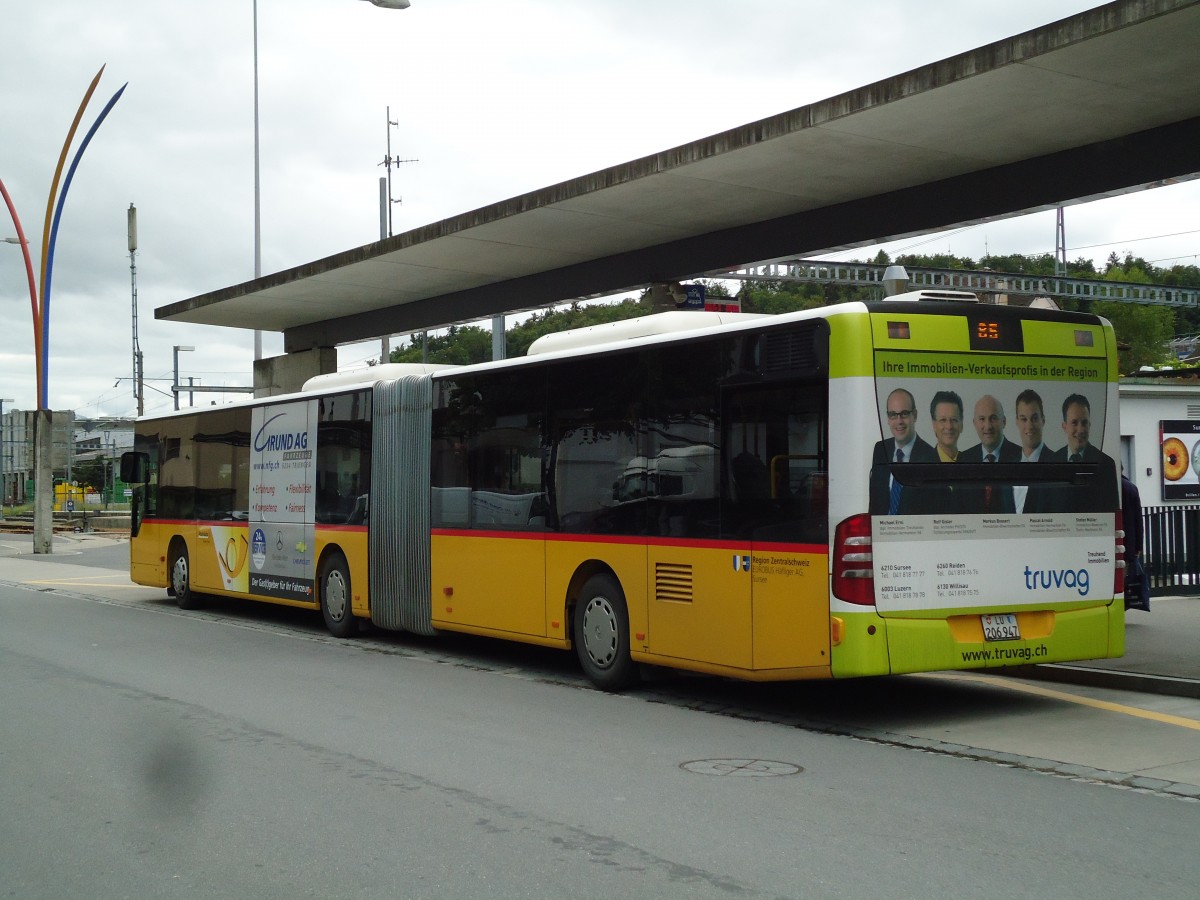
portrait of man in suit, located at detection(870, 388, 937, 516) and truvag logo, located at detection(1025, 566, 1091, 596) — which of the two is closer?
portrait of man in suit, located at detection(870, 388, 937, 516)

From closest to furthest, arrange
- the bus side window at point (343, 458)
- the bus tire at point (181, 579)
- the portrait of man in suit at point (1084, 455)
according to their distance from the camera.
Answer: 1. the portrait of man in suit at point (1084, 455)
2. the bus side window at point (343, 458)
3. the bus tire at point (181, 579)

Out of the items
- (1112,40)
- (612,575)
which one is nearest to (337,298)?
(612,575)

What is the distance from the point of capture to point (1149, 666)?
11.4 m

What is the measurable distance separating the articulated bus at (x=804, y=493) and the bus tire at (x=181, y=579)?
8181 millimetres

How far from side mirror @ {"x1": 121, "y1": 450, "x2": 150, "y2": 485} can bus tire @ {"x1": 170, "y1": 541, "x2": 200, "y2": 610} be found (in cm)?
138

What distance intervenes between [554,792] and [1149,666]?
21.0 feet

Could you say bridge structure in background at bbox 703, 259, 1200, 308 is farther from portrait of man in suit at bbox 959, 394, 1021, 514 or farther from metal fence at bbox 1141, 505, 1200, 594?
portrait of man in suit at bbox 959, 394, 1021, 514

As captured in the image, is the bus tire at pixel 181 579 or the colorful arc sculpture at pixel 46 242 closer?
the bus tire at pixel 181 579

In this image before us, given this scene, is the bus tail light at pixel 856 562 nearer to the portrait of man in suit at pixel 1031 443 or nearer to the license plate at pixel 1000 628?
the license plate at pixel 1000 628

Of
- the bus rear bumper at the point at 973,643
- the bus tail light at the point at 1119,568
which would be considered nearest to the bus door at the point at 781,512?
the bus rear bumper at the point at 973,643

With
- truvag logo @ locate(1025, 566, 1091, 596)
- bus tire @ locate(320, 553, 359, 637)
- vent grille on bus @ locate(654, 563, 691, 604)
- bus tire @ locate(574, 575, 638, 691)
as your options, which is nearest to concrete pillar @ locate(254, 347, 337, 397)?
bus tire @ locate(320, 553, 359, 637)

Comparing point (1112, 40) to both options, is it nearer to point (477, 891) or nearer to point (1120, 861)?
point (1120, 861)

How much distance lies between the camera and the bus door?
30.2ft

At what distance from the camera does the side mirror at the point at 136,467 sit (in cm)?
2094
